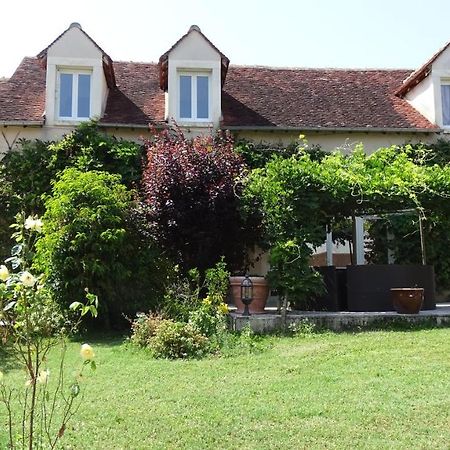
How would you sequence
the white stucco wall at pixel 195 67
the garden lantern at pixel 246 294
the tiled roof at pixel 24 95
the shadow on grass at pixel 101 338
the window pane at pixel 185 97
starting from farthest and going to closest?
the window pane at pixel 185 97, the white stucco wall at pixel 195 67, the tiled roof at pixel 24 95, the garden lantern at pixel 246 294, the shadow on grass at pixel 101 338

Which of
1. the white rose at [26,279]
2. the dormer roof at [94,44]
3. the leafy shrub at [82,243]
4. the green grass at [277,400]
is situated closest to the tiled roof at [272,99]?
the dormer roof at [94,44]

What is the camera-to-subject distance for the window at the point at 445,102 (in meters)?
16.2

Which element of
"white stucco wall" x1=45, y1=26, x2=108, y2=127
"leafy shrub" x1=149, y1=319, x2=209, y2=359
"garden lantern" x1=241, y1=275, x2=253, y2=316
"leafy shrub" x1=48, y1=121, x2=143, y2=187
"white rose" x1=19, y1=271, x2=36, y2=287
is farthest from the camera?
"white stucco wall" x1=45, y1=26, x2=108, y2=127

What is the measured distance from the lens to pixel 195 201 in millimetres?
11930

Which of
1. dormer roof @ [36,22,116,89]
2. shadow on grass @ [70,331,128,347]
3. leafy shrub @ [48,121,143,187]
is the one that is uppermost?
dormer roof @ [36,22,116,89]

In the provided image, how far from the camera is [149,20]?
8.62 metres


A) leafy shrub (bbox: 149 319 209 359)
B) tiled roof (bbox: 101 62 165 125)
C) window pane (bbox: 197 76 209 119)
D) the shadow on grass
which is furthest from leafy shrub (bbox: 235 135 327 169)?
leafy shrub (bbox: 149 319 209 359)

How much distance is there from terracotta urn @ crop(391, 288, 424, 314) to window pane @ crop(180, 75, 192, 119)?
25.8 ft

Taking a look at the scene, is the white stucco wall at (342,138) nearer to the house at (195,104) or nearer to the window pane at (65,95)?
the house at (195,104)

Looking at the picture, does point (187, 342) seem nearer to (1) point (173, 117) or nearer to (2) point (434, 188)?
(2) point (434, 188)

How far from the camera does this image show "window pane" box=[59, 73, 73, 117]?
590 inches

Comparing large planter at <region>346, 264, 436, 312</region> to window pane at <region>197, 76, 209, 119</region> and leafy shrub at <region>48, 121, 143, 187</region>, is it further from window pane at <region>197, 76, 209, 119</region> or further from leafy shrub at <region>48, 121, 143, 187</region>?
window pane at <region>197, 76, 209, 119</region>

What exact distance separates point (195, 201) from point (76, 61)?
6156 millimetres

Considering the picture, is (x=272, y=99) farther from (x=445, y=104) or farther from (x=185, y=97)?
(x=445, y=104)
